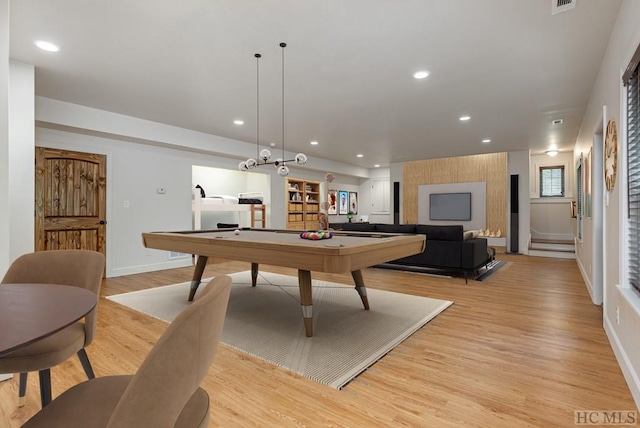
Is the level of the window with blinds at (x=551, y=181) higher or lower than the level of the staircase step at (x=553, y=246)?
higher

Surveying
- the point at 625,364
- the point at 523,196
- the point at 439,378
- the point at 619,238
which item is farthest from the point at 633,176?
the point at 523,196

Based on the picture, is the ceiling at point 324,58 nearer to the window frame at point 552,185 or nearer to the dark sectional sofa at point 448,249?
the dark sectional sofa at point 448,249

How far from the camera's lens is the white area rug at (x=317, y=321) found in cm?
231

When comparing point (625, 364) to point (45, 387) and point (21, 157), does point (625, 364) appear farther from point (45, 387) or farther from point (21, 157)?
point (21, 157)

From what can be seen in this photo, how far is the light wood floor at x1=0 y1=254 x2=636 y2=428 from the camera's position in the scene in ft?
5.51

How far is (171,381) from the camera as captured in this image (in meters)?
0.73

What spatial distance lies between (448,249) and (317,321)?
108 inches

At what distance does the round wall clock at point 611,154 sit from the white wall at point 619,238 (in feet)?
0.25

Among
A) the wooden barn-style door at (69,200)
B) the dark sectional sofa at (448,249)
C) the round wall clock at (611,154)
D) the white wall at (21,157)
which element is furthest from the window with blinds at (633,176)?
the wooden barn-style door at (69,200)

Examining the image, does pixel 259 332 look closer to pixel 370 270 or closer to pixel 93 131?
pixel 370 270

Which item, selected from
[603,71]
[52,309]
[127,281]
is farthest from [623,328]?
[127,281]

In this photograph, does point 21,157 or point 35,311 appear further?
point 21,157

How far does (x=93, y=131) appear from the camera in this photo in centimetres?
496

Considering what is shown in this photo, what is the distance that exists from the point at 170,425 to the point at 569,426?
181 cm
